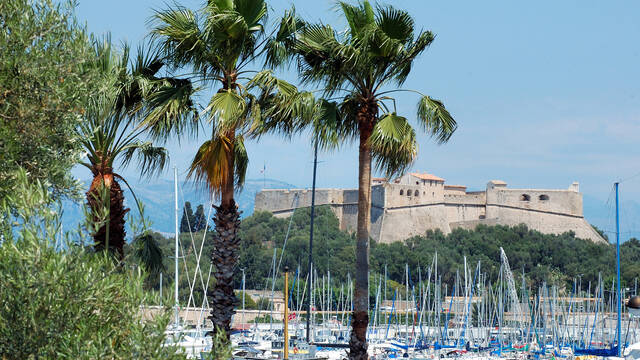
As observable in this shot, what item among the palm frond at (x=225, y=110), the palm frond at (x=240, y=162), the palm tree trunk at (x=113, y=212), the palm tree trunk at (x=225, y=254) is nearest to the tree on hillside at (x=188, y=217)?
the palm frond at (x=240, y=162)

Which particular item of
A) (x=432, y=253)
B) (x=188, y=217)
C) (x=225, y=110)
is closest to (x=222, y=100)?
(x=225, y=110)

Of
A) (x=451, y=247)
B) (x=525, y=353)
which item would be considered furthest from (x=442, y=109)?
(x=451, y=247)

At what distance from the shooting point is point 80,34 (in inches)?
303

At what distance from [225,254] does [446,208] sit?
83288 mm

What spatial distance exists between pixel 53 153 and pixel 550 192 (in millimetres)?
88322

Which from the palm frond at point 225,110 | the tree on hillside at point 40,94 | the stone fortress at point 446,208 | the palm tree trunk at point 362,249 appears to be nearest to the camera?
the tree on hillside at point 40,94

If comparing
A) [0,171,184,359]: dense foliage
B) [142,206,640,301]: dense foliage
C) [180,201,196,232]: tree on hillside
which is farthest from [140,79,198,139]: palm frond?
[142,206,640,301]: dense foliage

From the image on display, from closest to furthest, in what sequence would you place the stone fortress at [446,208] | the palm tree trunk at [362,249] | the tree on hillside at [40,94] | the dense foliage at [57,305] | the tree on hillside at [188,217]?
the dense foliage at [57,305], the tree on hillside at [40,94], the palm tree trunk at [362,249], the tree on hillside at [188,217], the stone fortress at [446,208]

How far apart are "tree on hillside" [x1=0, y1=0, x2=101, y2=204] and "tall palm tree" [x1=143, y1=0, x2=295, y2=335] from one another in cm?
226

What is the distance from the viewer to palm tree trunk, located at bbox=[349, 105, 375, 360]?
1021 centimetres

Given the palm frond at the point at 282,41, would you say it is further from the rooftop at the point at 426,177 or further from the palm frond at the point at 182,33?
the rooftop at the point at 426,177

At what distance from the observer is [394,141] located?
10.4 m

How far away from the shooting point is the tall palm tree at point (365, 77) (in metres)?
10.4

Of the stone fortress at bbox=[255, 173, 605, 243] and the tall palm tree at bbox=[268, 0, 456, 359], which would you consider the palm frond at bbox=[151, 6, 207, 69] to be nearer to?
the tall palm tree at bbox=[268, 0, 456, 359]
